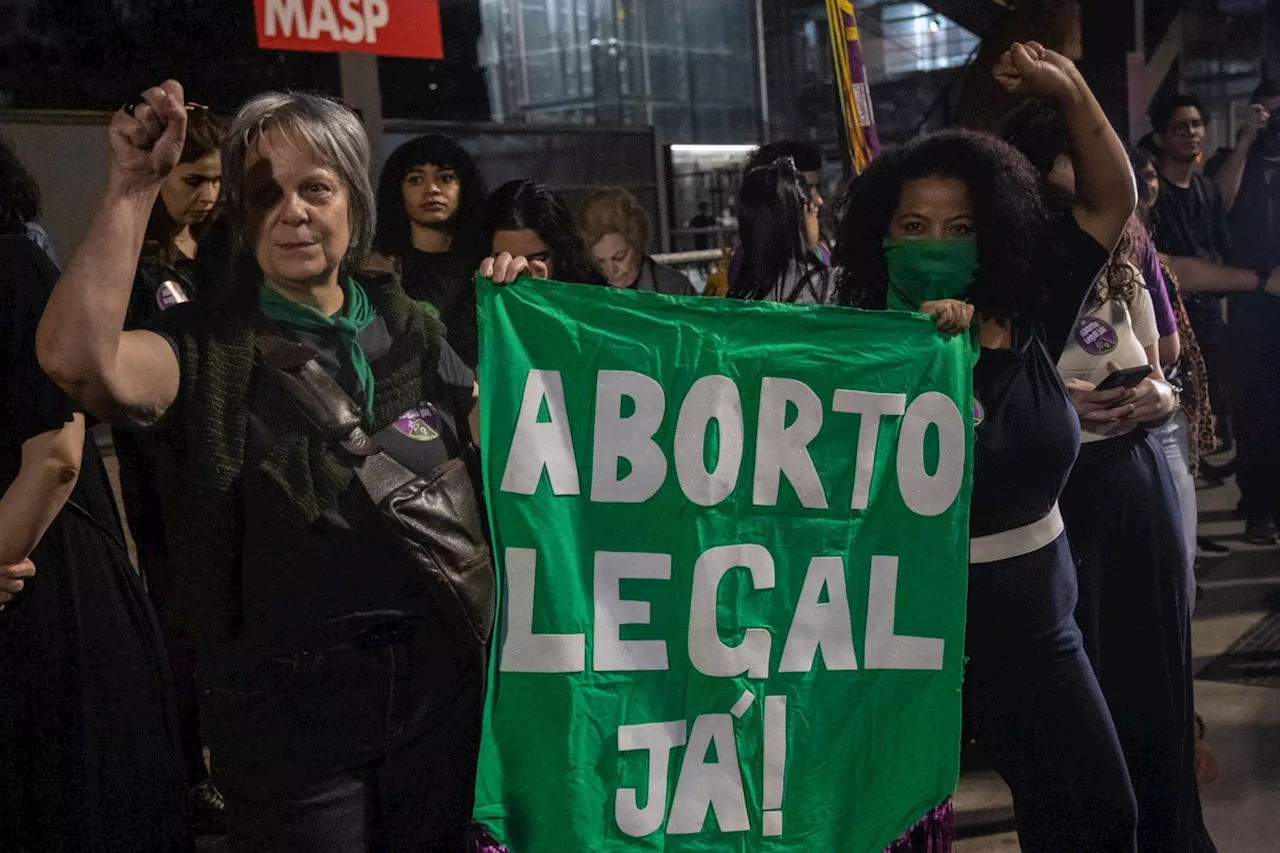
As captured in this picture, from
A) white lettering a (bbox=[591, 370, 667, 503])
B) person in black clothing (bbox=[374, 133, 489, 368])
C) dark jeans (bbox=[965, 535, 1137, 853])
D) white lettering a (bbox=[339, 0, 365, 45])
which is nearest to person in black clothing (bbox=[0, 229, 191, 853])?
white lettering a (bbox=[591, 370, 667, 503])

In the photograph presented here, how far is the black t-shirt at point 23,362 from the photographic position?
193 centimetres

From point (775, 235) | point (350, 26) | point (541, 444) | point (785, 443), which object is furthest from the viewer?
point (350, 26)

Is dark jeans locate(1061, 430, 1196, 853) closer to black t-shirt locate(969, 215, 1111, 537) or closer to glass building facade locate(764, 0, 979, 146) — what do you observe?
black t-shirt locate(969, 215, 1111, 537)

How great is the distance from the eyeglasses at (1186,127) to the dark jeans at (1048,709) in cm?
378

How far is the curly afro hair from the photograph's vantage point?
7.46 ft

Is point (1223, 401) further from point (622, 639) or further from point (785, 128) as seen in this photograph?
point (785, 128)

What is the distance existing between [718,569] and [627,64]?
893 inches

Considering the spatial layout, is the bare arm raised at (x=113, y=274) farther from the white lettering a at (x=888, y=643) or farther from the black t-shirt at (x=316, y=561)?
the white lettering a at (x=888, y=643)

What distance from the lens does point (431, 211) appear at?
11.8ft

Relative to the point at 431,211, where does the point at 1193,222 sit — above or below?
below

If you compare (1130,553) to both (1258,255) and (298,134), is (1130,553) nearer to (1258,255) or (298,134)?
(298,134)

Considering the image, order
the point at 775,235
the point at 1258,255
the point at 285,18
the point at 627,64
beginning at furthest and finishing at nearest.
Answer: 1. the point at 627,64
2. the point at 1258,255
3. the point at 285,18
4. the point at 775,235

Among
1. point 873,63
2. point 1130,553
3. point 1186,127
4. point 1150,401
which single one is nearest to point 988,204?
point 1150,401

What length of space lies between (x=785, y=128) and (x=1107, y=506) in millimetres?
22941
